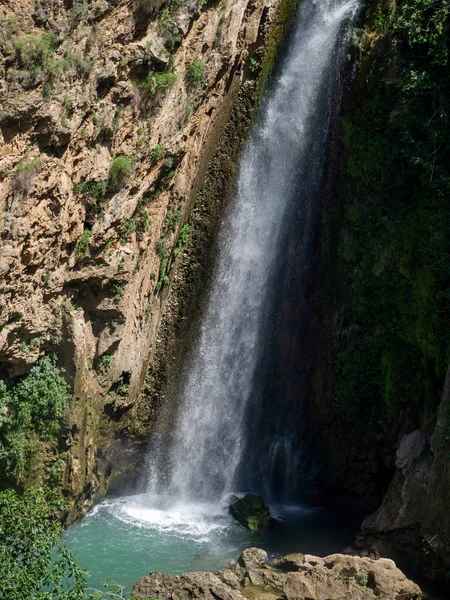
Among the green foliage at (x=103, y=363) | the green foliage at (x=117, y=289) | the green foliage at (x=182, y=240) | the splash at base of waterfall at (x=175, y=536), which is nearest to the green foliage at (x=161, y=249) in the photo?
the green foliage at (x=182, y=240)

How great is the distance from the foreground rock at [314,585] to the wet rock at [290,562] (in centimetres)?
98

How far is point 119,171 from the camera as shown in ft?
53.9

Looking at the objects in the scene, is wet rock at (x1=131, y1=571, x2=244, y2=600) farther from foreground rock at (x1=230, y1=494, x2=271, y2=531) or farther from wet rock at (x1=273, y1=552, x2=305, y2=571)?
foreground rock at (x1=230, y1=494, x2=271, y2=531)

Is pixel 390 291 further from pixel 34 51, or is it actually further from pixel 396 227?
pixel 34 51

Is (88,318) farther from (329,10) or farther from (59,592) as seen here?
(329,10)

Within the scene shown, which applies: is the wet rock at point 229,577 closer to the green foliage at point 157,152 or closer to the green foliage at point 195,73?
the green foliage at point 157,152

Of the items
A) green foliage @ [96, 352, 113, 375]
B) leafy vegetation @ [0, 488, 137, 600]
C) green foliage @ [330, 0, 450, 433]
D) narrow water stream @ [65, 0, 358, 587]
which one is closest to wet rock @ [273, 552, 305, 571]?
narrow water stream @ [65, 0, 358, 587]

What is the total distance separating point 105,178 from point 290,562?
9564 mm

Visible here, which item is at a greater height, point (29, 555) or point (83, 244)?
point (83, 244)

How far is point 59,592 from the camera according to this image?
9.80 m

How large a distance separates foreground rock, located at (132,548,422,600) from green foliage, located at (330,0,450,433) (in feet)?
15.4

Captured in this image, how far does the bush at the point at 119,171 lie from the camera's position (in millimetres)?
16312

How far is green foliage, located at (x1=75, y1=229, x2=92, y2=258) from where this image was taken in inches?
641

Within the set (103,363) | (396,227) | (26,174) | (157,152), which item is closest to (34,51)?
(26,174)
